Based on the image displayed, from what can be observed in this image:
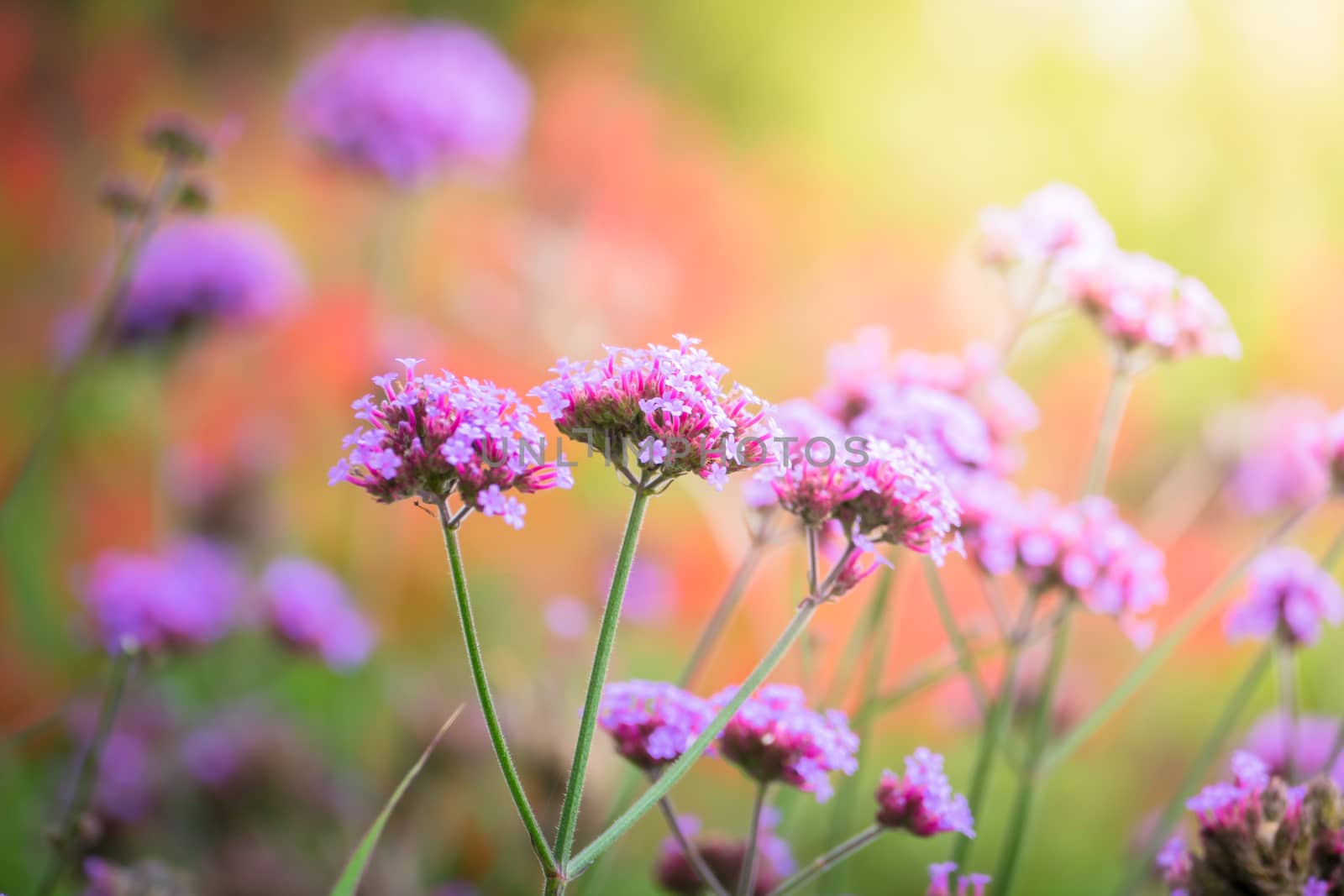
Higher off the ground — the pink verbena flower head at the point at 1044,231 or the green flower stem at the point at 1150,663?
the pink verbena flower head at the point at 1044,231

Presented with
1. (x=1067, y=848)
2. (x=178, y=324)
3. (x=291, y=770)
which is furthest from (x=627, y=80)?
(x=1067, y=848)

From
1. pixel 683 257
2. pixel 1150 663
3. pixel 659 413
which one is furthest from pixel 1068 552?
pixel 683 257

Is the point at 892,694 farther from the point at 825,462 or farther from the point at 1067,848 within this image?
the point at 1067,848

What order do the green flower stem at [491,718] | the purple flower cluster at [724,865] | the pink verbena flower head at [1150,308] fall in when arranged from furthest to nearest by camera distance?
the pink verbena flower head at [1150,308]
the purple flower cluster at [724,865]
the green flower stem at [491,718]

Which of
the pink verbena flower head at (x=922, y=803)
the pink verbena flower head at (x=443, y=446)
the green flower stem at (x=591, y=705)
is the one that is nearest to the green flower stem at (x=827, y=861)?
the pink verbena flower head at (x=922, y=803)

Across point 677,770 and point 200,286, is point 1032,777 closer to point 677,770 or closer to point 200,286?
point 677,770

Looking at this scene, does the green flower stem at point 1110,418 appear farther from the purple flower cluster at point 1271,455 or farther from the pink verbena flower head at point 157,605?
the pink verbena flower head at point 157,605

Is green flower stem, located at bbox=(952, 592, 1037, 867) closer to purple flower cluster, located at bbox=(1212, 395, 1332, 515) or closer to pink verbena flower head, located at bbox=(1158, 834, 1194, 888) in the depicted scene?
pink verbena flower head, located at bbox=(1158, 834, 1194, 888)
